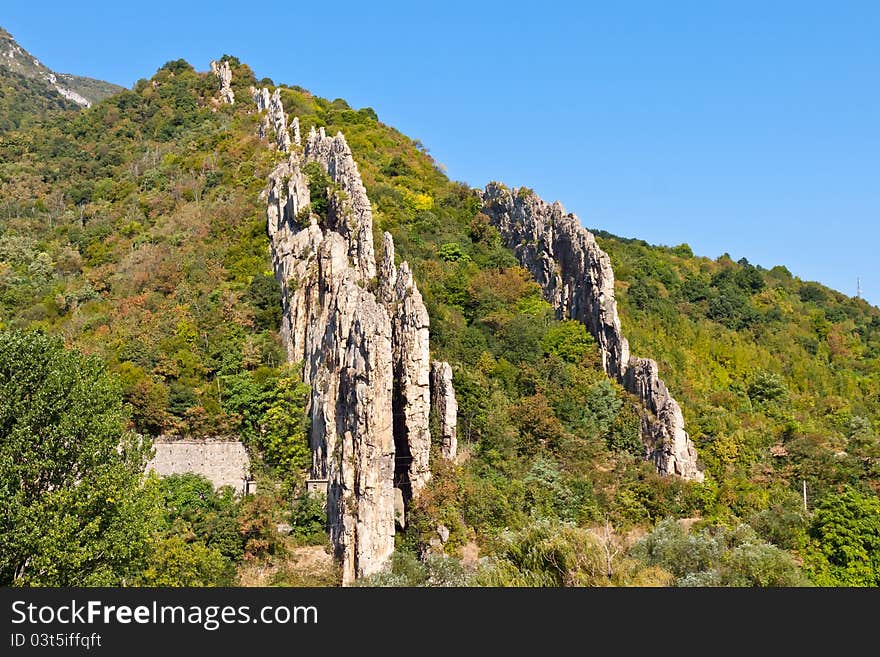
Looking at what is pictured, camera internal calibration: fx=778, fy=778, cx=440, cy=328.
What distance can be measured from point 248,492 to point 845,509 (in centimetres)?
2264

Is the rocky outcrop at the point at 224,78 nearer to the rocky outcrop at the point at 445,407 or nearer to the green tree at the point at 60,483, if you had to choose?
the rocky outcrop at the point at 445,407

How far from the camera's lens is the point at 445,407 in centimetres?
3306

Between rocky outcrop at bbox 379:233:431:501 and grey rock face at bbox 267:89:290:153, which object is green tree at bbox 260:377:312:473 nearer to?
→ rocky outcrop at bbox 379:233:431:501

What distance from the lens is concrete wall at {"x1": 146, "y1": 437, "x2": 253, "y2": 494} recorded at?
31.0 meters

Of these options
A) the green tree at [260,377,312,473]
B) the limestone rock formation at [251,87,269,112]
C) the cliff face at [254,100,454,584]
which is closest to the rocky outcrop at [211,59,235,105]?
the limestone rock formation at [251,87,269,112]

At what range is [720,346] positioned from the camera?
159 feet

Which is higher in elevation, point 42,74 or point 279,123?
point 42,74

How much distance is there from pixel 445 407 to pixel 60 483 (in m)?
15.9

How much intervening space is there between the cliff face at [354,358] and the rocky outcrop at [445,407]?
177cm

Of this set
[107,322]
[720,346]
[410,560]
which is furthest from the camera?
[720,346]

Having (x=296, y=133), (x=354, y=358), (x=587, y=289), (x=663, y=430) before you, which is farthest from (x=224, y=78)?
(x=663, y=430)

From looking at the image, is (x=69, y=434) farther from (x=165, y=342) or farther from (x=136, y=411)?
(x=165, y=342)

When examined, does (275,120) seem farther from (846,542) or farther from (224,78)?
(846,542)

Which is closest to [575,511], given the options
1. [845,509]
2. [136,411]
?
[845,509]
